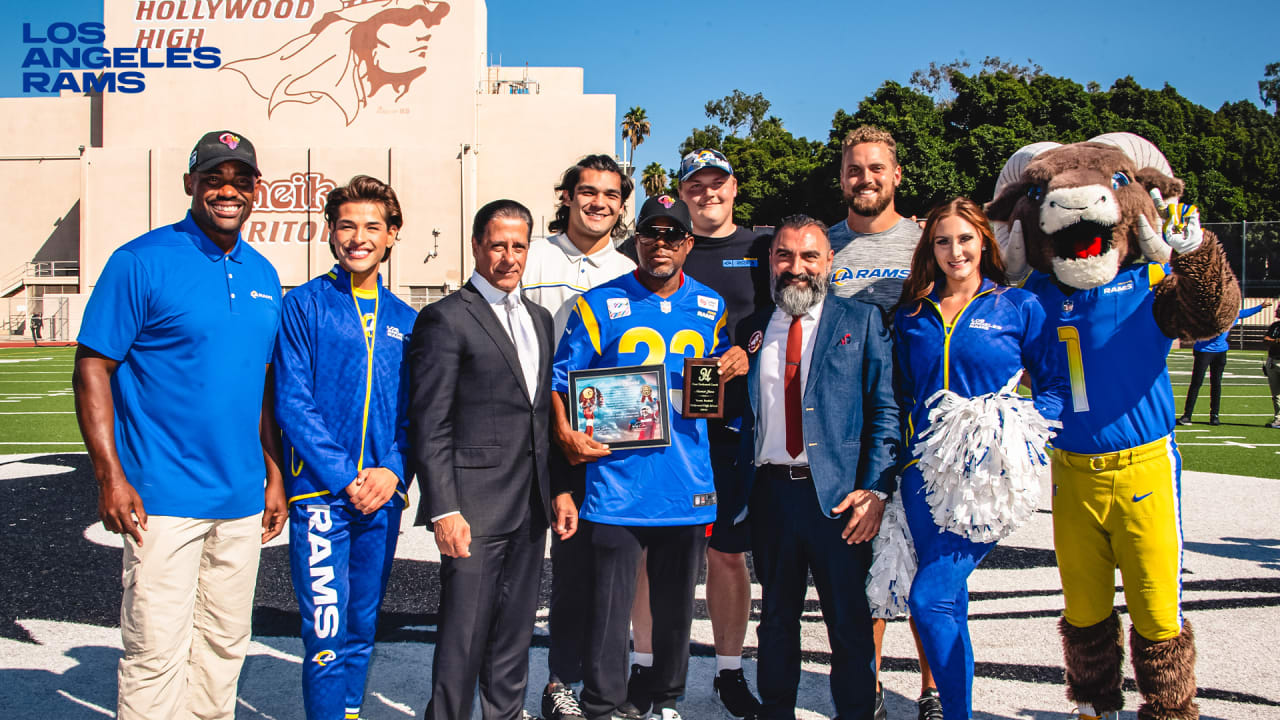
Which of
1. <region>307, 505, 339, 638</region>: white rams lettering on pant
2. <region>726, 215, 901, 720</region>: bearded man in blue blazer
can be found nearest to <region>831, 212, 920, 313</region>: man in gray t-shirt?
<region>726, 215, 901, 720</region>: bearded man in blue blazer

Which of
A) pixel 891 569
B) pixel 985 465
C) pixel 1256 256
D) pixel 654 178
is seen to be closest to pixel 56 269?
pixel 654 178

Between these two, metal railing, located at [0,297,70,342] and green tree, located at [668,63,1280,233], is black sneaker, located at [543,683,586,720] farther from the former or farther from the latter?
metal railing, located at [0,297,70,342]

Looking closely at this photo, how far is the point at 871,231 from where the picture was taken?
184 inches

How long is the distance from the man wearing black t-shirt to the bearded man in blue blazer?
22cm

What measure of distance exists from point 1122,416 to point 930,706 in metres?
1.55

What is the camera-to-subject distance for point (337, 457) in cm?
337

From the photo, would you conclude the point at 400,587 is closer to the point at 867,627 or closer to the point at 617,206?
the point at 617,206

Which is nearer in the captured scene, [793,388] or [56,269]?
[793,388]

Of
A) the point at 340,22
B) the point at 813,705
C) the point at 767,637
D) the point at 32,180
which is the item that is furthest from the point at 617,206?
the point at 32,180

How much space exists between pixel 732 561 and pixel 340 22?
55862 mm

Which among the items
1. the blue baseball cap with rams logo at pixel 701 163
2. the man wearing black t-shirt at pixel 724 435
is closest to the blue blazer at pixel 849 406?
the man wearing black t-shirt at pixel 724 435

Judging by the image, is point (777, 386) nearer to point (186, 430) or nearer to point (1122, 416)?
point (1122, 416)

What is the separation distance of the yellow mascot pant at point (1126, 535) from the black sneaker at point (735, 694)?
58.8 inches

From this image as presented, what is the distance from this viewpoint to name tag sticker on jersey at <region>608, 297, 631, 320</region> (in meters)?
3.85
